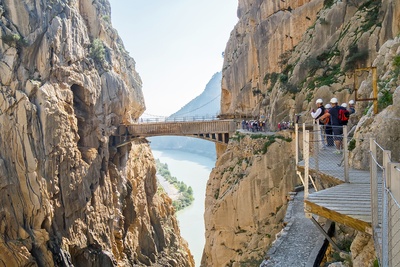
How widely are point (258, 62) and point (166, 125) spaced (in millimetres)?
9845

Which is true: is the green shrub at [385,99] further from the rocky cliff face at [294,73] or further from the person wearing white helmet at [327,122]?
the person wearing white helmet at [327,122]

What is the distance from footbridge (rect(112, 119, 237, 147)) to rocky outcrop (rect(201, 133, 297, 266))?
31.5 feet

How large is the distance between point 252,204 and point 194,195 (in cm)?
9130

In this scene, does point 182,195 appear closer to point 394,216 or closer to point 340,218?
point 340,218

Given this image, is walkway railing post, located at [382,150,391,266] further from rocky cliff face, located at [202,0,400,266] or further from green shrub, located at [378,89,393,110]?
green shrub, located at [378,89,393,110]

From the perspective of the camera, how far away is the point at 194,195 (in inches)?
4190

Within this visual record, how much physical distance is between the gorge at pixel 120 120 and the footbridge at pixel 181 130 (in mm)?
1056

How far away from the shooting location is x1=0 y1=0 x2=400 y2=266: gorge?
55.2ft

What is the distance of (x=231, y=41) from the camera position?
35.3m

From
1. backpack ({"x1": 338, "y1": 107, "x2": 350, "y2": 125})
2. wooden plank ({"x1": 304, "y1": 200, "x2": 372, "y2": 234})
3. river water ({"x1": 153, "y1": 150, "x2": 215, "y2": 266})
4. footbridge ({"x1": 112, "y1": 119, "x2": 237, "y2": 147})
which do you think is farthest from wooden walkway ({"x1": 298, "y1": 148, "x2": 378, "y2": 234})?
river water ({"x1": 153, "y1": 150, "x2": 215, "y2": 266})

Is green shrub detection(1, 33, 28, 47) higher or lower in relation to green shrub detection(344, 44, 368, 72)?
higher

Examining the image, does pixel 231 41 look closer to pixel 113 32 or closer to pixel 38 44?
pixel 113 32

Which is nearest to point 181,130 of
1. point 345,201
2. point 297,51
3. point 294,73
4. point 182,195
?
point 297,51

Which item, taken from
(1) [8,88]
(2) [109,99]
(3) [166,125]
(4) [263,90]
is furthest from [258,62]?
(1) [8,88]
